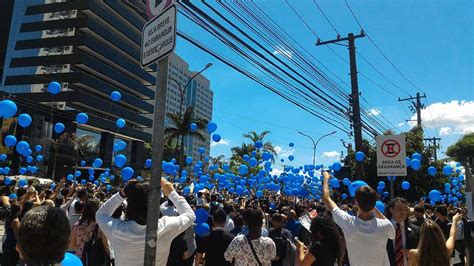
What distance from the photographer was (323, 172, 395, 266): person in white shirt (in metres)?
3.67

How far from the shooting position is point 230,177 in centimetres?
2002

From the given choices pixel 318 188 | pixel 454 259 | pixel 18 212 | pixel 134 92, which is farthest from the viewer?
pixel 134 92

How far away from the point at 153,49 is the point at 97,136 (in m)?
51.7

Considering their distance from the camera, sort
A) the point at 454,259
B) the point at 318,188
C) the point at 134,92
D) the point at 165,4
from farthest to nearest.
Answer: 1. the point at 134,92
2. the point at 318,188
3. the point at 454,259
4. the point at 165,4

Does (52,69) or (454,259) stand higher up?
(52,69)

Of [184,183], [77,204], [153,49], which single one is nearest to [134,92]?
[184,183]

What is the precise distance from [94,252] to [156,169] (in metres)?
3.30

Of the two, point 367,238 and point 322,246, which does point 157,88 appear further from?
point 367,238

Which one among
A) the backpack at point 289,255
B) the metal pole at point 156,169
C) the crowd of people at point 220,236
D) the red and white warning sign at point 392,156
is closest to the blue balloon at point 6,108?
the crowd of people at point 220,236

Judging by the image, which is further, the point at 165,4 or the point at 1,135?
the point at 1,135

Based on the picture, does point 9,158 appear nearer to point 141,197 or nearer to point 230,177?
point 230,177

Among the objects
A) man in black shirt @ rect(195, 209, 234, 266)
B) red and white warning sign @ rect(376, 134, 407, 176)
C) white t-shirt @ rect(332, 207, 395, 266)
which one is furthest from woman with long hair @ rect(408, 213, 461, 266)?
red and white warning sign @ rect(376, 134, 407, 176)

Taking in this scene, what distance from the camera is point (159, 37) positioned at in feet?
9.18

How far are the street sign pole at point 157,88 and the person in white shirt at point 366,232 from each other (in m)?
1.95
